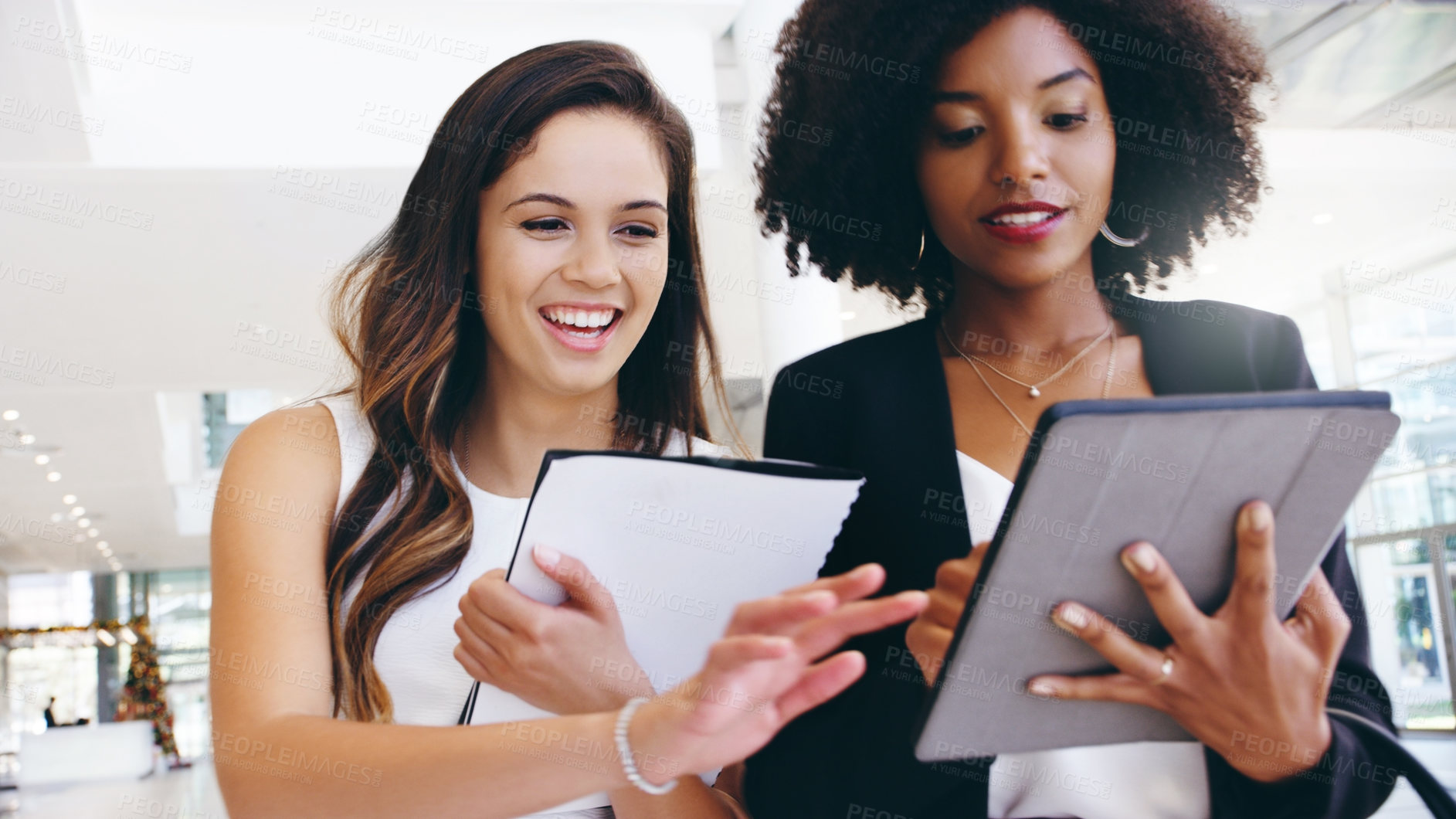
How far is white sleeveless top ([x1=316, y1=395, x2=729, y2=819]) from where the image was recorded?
1.45 metres

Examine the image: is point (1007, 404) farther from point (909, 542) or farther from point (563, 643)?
point (563, 643)

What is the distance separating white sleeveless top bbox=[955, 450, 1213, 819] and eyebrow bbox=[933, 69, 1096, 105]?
737mm

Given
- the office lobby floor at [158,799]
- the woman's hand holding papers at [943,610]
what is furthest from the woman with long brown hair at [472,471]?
the office lobby floor at [158,799]

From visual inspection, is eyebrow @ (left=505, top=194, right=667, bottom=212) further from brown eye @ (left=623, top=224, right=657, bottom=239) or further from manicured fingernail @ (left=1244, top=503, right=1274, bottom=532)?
manicured fingernail @ (left=1244, top=503, right=1274, bottom=532)

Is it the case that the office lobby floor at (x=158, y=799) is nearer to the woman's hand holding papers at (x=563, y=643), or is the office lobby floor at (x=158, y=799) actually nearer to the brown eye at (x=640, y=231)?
the brown eye at (x=640, y=231)

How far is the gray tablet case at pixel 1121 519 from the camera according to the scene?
2.72 feet

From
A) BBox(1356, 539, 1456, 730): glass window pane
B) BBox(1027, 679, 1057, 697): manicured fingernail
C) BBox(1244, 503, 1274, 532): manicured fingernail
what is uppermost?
BBox(1244, 503, 1274, 532): manicured fingernail

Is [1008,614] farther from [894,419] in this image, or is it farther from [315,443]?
[315,443]

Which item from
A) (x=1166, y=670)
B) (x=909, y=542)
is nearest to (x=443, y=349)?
(x=909, y=542)

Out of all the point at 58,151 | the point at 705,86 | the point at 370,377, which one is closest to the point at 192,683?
the point at 58,151

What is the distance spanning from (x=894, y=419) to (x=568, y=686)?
19.9 inches

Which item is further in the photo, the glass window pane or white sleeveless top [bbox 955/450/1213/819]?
the glass window pane

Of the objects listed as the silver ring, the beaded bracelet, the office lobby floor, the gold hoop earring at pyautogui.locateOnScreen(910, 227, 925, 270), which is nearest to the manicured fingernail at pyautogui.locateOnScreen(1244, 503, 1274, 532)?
the silver ring

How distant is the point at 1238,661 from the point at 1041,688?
177mm
